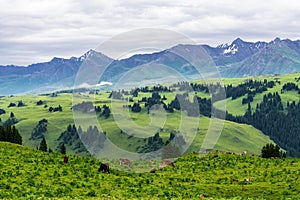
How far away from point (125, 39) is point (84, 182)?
1525 centimetres

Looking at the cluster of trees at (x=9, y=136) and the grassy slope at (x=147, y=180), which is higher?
the grassy slope at (x=147, y=180)

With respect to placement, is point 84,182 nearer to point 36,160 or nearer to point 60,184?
point 60,184

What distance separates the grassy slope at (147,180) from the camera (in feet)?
111

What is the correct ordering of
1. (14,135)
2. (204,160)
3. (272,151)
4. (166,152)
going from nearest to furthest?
(204,160) → (272,151) → (166,152) → (14,135)

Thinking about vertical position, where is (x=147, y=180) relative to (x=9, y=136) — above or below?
above

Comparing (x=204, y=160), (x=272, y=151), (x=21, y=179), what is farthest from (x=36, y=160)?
(x=272, y=151)

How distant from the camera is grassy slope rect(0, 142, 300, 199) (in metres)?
33.8

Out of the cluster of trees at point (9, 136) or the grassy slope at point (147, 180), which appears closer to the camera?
the grassy slope at point (147, 180)

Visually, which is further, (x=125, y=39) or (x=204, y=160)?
(x=204, y=160)

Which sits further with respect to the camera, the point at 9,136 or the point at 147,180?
the point at 9,136

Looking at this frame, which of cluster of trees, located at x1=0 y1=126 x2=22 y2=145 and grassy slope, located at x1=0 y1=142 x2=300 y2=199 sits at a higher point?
grassy slope, located at x1=0 y1=142 x2=300 y2=199

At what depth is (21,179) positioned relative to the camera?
37.1 meters

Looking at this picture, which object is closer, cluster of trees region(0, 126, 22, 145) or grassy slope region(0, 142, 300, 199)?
grassy slope region(0, 142, 300, 199)

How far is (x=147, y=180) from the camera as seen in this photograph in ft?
143
